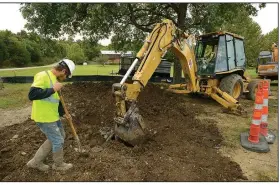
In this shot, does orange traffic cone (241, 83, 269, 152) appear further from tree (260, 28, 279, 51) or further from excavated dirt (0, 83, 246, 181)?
tree (260, 28, 279, 51)

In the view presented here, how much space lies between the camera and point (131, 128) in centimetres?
491

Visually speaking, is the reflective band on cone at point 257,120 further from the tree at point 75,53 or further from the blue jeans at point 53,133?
the tree at point 75,53

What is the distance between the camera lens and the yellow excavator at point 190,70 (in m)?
5.04

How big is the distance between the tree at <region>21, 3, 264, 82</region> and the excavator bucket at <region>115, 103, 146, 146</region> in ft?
14.2

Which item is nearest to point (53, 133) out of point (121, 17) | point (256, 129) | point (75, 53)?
point (256, 129)

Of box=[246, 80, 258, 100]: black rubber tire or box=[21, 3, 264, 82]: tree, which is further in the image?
box=[246, 80, 258, 100]: black rubber tire

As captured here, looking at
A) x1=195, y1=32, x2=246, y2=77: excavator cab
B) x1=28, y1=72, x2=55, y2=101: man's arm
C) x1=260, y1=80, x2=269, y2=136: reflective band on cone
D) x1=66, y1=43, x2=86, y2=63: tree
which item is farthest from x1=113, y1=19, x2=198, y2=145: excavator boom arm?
x1=66, y1=43, x2=86, y2=63: tree

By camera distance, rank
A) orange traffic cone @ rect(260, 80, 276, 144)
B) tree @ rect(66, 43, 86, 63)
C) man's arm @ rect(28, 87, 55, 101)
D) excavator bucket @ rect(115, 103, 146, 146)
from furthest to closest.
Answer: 1. tree @ rect(66, 43, 86, 63)
2. orange traffic cone @ rect(260, 80, 276, 144)
3. excavator bucket @ rect(115, 103, 146, 146)
4. man's arm @ rect(28, 87, 55, 101)

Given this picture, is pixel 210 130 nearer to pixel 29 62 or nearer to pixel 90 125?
pixel 90 125

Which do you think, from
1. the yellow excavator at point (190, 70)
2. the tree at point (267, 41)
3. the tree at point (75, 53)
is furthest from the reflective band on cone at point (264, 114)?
the tree at point (75, 53)

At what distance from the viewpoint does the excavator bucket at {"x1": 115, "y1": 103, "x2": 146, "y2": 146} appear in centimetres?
491

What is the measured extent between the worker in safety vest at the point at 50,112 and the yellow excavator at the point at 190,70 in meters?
1.27

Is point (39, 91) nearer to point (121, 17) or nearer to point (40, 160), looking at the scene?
point (40, 160)

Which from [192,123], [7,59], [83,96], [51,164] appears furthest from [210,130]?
[7,59]
